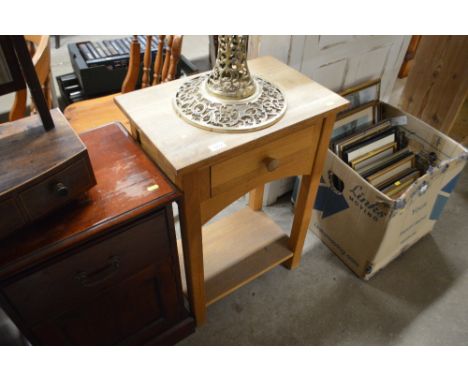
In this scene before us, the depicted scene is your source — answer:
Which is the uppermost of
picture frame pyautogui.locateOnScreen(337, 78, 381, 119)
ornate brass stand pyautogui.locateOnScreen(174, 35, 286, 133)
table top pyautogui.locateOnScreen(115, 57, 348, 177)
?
ornate brass stand pyautogui.locateOnScreen(174, 35, 286, 133)

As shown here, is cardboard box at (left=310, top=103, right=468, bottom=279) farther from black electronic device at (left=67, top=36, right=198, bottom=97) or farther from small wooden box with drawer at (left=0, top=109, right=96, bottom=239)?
black electronic device at (left=67, top=36, right=198, bottom=97)

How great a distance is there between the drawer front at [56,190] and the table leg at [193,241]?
213 mm

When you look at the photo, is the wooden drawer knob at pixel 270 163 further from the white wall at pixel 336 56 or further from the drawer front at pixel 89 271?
the white wall at pixel 336 56

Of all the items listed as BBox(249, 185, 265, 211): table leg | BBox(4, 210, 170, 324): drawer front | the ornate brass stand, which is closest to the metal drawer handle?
BBox(4, 210, 170, 324): drawer front

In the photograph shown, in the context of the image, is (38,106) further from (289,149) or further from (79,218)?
(289,149)

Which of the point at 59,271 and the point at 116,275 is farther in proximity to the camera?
the point at 116,275

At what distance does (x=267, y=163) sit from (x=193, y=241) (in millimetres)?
286

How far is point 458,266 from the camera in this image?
155 cm

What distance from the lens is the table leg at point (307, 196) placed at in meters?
1.04

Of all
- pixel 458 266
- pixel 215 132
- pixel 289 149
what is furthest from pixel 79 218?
pixel 458 266

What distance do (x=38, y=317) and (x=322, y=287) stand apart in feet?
3.41

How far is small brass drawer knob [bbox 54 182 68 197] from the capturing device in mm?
Result: 706

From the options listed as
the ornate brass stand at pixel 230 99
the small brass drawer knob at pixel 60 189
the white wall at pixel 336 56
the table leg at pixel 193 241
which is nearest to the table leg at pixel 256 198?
the white wall at pixel 336 56

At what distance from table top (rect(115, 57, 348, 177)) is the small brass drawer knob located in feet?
0.68
